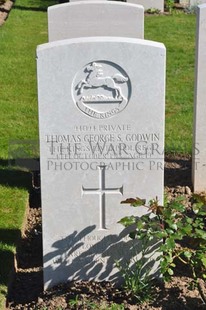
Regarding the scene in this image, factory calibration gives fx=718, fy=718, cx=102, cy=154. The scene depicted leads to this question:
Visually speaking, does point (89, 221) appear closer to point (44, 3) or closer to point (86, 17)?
point (86, 17)

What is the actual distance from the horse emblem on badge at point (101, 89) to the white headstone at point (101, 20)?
2.30m

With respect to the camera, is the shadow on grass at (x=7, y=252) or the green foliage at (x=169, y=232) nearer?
the green foliage at (x=169, y=232)

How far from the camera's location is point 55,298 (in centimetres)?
443

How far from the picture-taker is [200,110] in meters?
6.05

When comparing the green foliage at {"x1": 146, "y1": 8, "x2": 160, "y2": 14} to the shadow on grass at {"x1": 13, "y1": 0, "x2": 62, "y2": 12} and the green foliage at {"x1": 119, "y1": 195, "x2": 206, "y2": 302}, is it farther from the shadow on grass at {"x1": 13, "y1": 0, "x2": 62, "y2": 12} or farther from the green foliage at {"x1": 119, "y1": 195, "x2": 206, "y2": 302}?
the green foliage at {"x1": 119, "y1": 195, "x2": 206, "y2": 302}

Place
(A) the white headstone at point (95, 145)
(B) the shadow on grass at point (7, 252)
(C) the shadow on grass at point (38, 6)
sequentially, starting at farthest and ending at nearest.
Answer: (C) the shadow on grass at point (38, 6) < (B) the shadow on grass at point (7, 252) < (A) the white headstone at point (95, 145)

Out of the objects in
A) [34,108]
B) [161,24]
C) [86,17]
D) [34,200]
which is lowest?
[34,200]

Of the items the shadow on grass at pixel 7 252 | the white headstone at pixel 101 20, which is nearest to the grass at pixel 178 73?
the white headstone at pixel 101 20

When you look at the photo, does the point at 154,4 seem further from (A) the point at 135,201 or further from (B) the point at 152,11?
(A) the point at 135,201

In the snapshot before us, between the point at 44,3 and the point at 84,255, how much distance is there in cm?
1305

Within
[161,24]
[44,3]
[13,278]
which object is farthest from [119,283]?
[44,3]

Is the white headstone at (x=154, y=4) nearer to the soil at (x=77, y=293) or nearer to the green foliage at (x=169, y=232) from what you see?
the soil at (x=77, y=293)

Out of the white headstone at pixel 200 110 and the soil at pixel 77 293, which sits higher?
the white headstone at pixel 200 110

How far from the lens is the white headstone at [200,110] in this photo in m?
5.79
